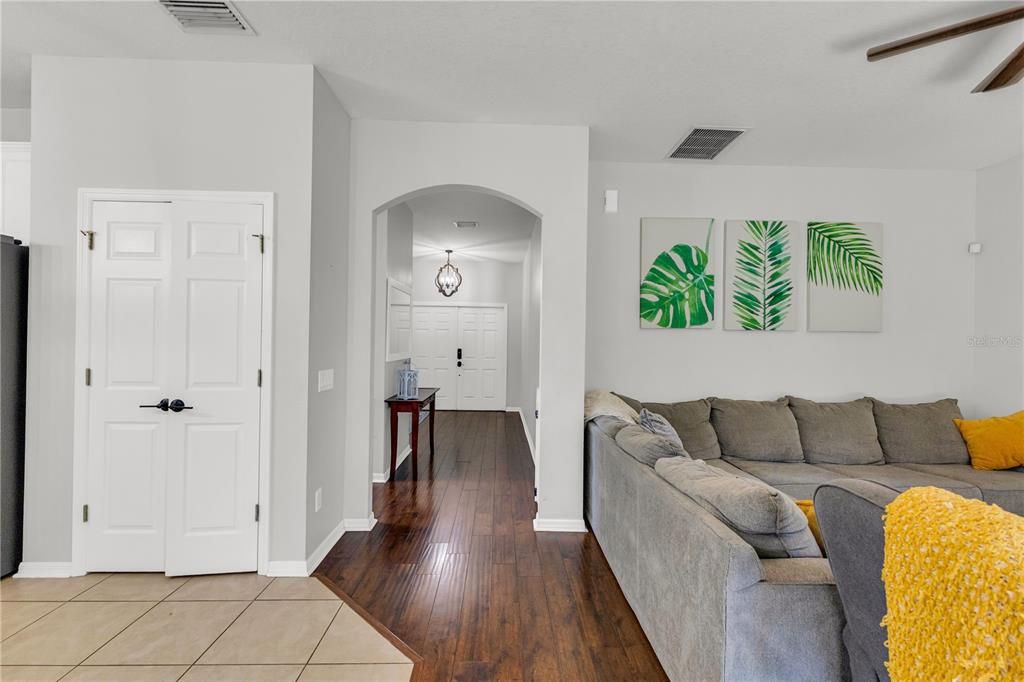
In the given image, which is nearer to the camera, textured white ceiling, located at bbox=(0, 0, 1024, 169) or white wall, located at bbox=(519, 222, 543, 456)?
textured white ceiling, located at bbox=(0, 0, 1024, 169)

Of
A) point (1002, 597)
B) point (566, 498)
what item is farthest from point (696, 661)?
point (566, 498)

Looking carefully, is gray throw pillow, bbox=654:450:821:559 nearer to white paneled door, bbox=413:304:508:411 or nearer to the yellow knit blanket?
the yellow knit blanket

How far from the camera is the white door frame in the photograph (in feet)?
8.71

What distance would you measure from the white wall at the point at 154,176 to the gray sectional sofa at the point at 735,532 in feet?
5.88

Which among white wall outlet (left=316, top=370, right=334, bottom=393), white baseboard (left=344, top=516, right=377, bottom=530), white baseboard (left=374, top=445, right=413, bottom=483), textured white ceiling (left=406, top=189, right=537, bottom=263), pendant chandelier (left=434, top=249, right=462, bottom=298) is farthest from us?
pendant chandelier (left=434, top=249, right=462, bottom=298)

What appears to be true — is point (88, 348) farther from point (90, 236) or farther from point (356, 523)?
point (356, 523)

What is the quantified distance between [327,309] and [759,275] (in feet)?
11.3

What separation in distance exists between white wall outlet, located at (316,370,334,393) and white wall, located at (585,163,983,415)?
81.7 inches

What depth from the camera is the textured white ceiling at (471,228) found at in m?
5.39

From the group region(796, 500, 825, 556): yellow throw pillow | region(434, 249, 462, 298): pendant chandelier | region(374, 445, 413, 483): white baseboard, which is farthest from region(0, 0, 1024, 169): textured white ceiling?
region(434, 249, 462, 298): pendant chandelier

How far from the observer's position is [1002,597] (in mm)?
688

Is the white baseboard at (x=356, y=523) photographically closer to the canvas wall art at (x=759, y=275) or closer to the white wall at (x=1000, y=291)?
the canvas wall art at (x=759, y=275)

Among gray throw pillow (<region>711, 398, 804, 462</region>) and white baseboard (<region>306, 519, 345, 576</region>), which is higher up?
gray throw pillow (<region>711, 398, 804, 462</region>)

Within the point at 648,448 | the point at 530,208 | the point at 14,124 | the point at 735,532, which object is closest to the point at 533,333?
the point at 530,208
